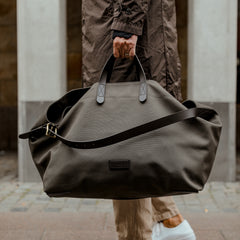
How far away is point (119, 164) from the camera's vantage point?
188 centimetres

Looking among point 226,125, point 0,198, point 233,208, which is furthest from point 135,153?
point 226,125

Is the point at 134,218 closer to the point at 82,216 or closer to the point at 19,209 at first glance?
the point at 82,216

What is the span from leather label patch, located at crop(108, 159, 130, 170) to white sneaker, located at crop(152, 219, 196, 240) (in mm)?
939

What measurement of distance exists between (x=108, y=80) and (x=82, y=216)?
Result: 6.73 ft

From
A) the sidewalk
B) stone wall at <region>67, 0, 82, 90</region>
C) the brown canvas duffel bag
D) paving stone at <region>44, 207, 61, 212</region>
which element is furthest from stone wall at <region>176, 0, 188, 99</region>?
the brown canvas duffel bag

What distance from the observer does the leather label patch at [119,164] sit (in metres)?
1.87

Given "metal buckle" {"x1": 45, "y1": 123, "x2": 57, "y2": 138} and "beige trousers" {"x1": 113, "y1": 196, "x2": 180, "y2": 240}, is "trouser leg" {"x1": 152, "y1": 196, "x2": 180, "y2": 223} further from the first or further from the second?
"metal buckle" {"x1": 45, "y1": 123, "x2": 57, "y2": 138}

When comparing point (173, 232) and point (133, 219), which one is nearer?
point (133, 219)

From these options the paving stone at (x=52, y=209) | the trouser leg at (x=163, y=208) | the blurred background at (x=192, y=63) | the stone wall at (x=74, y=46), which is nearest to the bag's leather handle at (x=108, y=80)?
the trouser leg at (x=163, y=208)

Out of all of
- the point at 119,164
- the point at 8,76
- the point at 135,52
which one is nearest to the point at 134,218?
the point at 119,164

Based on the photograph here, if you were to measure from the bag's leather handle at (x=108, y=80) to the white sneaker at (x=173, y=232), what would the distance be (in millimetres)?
1035

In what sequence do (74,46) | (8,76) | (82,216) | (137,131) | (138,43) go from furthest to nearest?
(8,76)
(74,46)
(82,216)
(138,43)
(137,131)

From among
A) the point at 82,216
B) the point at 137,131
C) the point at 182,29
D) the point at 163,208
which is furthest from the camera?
the point at 182,29

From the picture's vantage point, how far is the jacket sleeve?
2123 millimetres
